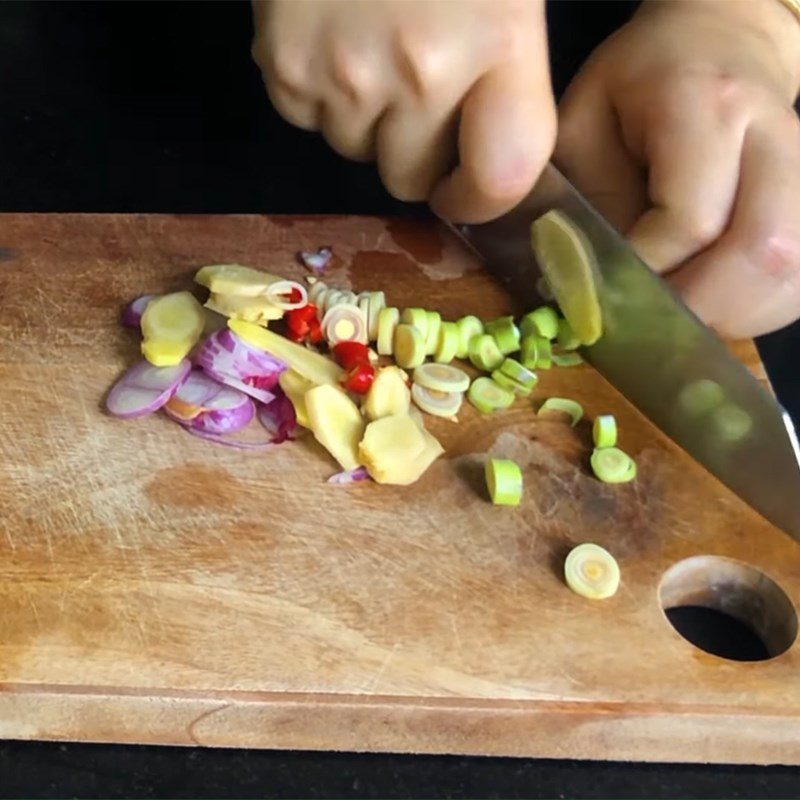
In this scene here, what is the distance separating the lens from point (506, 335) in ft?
3.65

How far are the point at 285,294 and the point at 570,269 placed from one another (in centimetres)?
27

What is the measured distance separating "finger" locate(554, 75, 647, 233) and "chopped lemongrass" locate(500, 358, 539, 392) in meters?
0.18

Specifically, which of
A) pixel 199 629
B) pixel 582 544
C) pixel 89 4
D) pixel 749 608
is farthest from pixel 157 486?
pixel 89 4

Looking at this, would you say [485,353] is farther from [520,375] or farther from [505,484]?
[505,484]

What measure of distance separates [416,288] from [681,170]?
0.96 feet

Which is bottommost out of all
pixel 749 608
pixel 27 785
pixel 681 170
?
pixel 27 785

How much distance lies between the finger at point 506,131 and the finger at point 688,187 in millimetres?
124

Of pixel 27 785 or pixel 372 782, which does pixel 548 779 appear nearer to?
pixel 372 782

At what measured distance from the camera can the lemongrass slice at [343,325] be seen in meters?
1.10

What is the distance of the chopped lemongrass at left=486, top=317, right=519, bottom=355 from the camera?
43.8 inches

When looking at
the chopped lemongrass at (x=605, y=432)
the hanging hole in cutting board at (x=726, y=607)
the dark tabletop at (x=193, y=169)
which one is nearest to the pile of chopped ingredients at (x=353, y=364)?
the chopped lemongrass at (x=605, y=432)

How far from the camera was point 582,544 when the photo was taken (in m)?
0.95

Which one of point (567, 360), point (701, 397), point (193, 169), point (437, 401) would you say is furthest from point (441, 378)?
point (193, 169)

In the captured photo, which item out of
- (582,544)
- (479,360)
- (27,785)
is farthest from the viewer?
(479,360)
